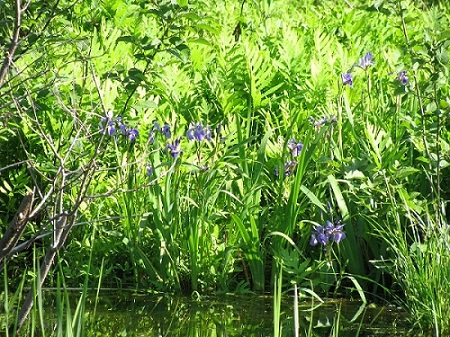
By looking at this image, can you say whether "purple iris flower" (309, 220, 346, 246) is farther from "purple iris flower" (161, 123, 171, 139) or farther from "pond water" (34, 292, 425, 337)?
"purple iris flower" (161, 123, 171, 139)

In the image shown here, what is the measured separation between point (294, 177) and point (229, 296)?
0.62 meters

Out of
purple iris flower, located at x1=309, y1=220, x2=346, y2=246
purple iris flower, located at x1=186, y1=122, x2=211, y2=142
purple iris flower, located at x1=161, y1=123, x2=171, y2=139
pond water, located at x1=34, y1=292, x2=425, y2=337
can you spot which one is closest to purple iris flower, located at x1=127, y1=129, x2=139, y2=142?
purple iris flower, located at x1=161, y1=123, x2=171, y2=139

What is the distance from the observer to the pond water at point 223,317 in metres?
3.44

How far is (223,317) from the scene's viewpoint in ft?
11.8

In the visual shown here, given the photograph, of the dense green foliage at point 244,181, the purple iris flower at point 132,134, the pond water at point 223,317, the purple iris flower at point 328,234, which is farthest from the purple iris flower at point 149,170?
the purple iris flower at point 328,234

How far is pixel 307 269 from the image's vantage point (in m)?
3.78

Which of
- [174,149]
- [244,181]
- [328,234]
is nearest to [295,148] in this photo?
[244,181]

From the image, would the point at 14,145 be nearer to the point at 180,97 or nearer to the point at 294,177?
the point at 180,97

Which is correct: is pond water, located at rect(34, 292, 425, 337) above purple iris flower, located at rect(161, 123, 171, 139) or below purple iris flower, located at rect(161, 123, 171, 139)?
below

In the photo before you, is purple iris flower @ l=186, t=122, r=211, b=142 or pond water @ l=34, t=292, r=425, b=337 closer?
pond water @ l=34, t=292, r=425, b=337

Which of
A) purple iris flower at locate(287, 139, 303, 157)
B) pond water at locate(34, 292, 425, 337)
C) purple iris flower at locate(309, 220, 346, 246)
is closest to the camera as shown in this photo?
pond water at locate(34, 292, 425, 337)

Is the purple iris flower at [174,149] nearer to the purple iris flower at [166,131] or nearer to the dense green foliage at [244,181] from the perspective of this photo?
the dense green foliage at [244,181]

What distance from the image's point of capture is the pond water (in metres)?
3.44

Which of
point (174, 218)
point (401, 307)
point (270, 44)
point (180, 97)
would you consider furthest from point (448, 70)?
point (270, 44)
